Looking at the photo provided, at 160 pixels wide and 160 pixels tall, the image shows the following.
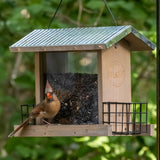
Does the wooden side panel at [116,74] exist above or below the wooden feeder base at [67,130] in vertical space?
above

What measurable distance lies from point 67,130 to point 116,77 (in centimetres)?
66

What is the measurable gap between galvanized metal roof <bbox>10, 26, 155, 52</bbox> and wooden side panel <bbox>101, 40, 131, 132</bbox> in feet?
0.57

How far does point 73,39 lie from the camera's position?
11.2 ft

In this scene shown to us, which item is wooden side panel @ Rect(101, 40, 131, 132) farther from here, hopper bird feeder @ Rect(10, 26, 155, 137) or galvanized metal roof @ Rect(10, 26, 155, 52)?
galvanized metal roof @ Rect(10, 26, 155, 52)

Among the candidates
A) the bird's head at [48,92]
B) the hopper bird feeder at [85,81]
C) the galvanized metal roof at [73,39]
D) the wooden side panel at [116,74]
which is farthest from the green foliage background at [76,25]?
the bird's head at [48,92]

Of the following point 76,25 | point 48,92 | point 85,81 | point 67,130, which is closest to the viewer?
point 67,130

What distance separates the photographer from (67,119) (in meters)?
3.66

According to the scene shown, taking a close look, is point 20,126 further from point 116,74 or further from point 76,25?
point 76,25

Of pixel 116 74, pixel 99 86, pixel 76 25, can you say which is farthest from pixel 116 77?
pixel 76 25

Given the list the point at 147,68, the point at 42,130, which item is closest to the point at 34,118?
the point at 42,130

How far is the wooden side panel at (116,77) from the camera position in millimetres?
3639

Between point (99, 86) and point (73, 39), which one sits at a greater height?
point (73, 39)

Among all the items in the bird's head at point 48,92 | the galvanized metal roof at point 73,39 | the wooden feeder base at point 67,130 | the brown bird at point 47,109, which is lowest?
the wooden feeder base at point 67,130

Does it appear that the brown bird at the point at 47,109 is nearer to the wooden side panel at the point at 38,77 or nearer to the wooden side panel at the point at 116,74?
the wooden side panel at the point at 38,77
